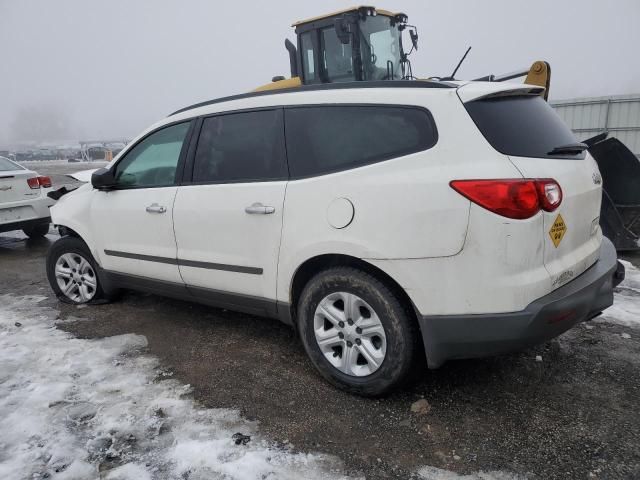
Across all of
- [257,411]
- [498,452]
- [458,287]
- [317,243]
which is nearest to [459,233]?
[458,287]

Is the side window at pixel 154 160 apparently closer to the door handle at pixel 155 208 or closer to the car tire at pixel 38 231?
the door handle at pixel 155 208

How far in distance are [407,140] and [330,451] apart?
1.63 metres

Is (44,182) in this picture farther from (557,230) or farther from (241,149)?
(557,230)

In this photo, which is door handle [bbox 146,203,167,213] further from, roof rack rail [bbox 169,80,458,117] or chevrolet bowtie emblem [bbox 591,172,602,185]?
chevrolet bowtie emblem [bbox 591,172,602,185]

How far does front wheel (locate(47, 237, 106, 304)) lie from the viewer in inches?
174

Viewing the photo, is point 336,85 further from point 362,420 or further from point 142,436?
point 142,436

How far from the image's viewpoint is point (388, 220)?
2494 mm

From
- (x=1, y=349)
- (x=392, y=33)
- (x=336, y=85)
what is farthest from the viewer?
(x=392, y=33)

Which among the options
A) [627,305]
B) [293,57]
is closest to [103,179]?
[627,305]

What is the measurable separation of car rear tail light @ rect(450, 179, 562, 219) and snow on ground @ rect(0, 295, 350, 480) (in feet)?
4.68

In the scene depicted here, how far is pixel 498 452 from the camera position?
2322 millimetres

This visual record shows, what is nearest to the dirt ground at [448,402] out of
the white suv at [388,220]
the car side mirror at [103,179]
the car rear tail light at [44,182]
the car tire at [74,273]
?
the white suv at [388,220]

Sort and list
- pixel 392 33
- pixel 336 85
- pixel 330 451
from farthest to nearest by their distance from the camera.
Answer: pixel 392 33 → pixel 336 85 → pixel 330 451

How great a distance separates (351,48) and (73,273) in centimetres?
504
